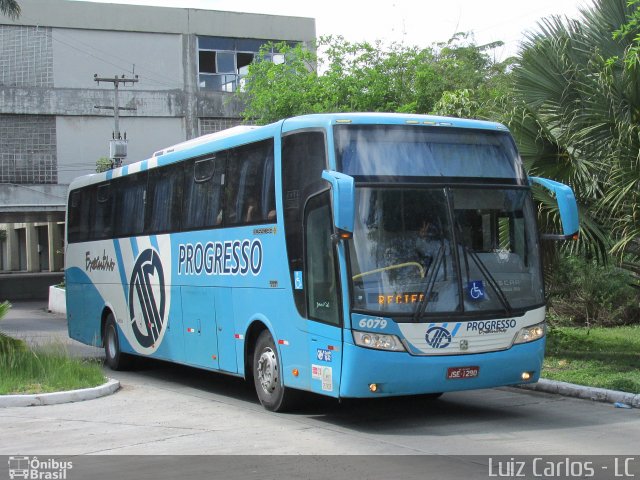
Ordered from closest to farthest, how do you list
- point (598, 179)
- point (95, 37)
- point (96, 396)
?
point (96, 396)
point (598, 179)
point (95, 37)

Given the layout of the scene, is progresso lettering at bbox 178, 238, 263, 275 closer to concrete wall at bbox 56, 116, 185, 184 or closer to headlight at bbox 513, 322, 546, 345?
headlight at bbox 513, 322, 546, 345

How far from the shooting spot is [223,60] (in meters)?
46.0

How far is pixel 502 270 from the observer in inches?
415

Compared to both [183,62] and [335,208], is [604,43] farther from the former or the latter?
[183,62]

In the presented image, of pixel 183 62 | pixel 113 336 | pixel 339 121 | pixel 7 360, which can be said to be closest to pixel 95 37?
pixel 183 62

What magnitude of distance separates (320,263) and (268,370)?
1.92 metres

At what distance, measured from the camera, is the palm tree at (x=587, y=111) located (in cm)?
1367

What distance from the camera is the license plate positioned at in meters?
10.1

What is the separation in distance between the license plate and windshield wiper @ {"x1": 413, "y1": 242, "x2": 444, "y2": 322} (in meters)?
0.71

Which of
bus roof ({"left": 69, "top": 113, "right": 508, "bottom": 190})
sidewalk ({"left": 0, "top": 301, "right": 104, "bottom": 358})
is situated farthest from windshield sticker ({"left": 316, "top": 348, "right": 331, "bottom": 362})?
sidewalk ({"left": 0, "top": 301, "right": 104, "bottom": 358})

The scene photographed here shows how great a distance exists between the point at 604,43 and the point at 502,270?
5.81m

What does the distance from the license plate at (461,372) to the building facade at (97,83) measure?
3030 centimetres

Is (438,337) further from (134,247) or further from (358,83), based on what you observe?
(358,83)

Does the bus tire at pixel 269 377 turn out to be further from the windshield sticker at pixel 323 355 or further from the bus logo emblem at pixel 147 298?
the bus logo emblem at pixel 147 298
